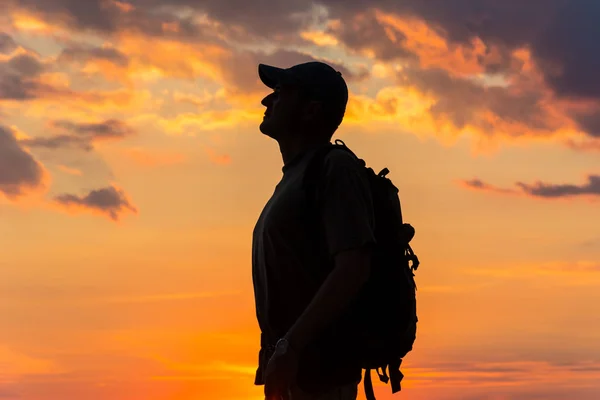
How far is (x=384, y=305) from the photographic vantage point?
843 cm

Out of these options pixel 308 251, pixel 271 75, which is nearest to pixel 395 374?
pixel 308 251

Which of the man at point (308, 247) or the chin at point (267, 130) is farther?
the chin at point (267, 130)

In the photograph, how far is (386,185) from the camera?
339 inches

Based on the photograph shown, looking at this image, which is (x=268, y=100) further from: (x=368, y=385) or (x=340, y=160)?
(x=368, y=385)

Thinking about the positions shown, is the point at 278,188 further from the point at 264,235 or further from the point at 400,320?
the point at 400,320

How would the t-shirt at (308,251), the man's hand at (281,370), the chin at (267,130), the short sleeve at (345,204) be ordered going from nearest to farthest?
the man's hand at (281,370) → the short sleeve at (345,204) → the t-shirt at (308,251) → the chin at (267,130)

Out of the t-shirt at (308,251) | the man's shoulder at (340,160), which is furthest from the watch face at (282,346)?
the man's shoulder at (340,160)

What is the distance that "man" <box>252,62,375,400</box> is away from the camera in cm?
797

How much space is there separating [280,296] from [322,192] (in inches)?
32.3

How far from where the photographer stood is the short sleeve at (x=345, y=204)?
26.5ft

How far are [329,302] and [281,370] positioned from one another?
0.57 meters

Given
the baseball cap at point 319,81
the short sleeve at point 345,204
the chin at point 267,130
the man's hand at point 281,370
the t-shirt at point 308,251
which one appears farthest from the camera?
the chin at point 267,130

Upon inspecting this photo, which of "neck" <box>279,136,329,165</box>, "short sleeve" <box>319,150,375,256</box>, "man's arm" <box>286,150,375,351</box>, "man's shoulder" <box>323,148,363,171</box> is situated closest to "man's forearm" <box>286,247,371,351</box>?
"man's arm" <box>286,150,375,351</box>

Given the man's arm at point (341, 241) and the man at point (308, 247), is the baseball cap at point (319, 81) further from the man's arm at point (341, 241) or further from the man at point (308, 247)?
the man's arm at point (341, 241)
